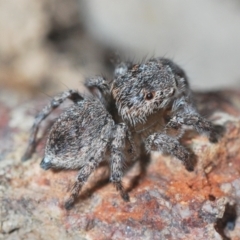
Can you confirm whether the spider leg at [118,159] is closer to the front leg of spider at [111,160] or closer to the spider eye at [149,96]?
the front leg of spider at [111,160]

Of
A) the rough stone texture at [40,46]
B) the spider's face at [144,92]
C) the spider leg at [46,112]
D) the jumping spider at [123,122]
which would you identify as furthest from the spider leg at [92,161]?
the rough stone texture at [40,46]

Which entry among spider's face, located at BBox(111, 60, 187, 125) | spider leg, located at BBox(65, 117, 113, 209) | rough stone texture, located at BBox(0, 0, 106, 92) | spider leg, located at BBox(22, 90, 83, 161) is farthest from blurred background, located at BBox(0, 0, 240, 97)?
spider leg, located at BBox(65, 117, 113, 209)

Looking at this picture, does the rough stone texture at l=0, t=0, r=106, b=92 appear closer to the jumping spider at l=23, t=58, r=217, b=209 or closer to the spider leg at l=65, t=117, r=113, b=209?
the jumping spider at l=23, t=58, r=217, b=209

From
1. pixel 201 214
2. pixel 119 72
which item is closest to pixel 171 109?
pixel 119 72

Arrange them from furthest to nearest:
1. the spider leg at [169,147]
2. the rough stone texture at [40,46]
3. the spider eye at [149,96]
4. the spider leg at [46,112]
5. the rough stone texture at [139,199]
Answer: the rough stone texture at [40,46] < the spider leg at [46,112] < the spider eye at [149,96] < the spider leg at [169,147] < the rough stone texture at [139,199]

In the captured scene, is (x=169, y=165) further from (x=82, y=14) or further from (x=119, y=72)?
(x=82, y=14)
